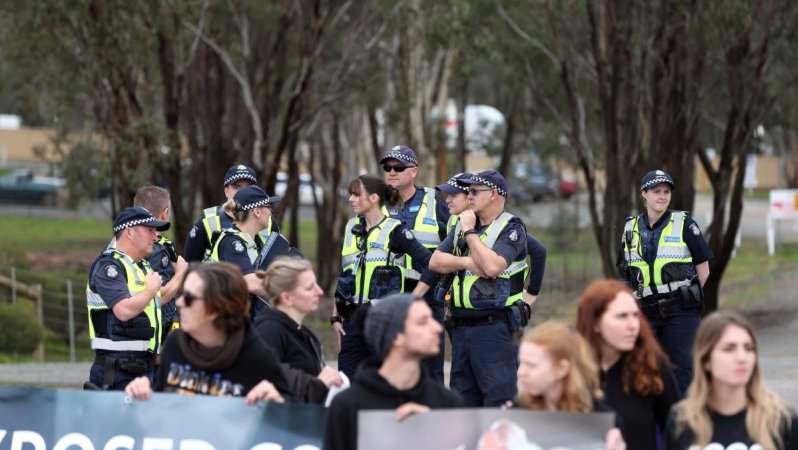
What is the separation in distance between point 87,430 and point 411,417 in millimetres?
2089

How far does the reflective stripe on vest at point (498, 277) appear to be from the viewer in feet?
34.2

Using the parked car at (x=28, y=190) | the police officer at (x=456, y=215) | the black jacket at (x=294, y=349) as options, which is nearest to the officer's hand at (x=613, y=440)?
the black jacket at (x=294, y=349)

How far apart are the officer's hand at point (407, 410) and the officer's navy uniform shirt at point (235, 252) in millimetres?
4590

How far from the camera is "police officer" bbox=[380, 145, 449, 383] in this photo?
11211 mm

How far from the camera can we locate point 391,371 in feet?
20.5

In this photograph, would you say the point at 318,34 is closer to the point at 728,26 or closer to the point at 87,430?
the point at 728,26

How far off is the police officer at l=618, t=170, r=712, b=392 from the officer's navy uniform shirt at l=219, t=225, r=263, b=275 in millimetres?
3017

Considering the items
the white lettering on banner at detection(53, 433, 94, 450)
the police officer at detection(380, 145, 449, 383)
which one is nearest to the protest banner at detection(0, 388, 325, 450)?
the white lettering on banner at detection(53, 433, 94, 450)

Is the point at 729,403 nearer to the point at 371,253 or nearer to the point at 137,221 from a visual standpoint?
the point at 137,221

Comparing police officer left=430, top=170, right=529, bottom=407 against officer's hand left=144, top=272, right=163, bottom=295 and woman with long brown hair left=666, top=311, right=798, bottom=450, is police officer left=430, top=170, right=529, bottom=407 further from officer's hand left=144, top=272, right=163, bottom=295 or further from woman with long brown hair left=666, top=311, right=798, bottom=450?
woman with long brown hair left=666, top=311, right=798, bottom=450

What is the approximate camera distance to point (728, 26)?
78.0ft

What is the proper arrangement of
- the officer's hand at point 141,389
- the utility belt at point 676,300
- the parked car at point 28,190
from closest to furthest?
1. the officer's hand at point 141,389
2. the utility belt at point 676,300
3. the parked car at point 28,190

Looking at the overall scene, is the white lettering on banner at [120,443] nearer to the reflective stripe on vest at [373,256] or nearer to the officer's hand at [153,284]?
the officer's hand at [153,284]

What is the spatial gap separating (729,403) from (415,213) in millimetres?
5415
